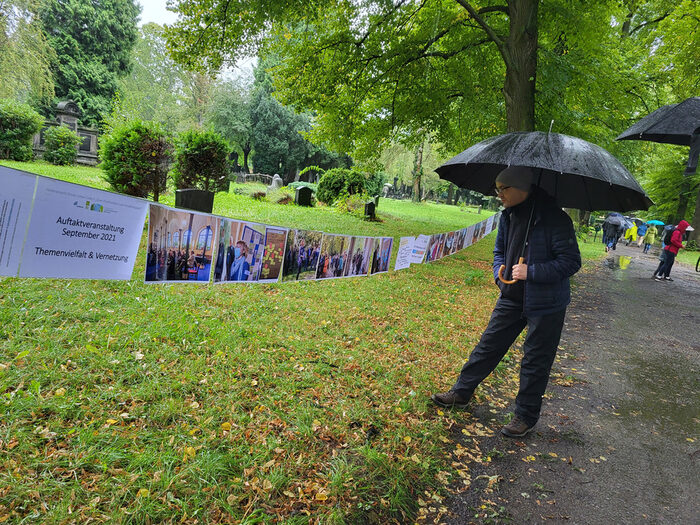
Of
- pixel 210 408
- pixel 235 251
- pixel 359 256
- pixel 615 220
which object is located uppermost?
pixel 615 220

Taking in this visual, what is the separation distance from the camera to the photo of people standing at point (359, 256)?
623 cm

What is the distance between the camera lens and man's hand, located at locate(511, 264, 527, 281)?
3.01m

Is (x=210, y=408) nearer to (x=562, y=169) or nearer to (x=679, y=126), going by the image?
(x=562, y=169)

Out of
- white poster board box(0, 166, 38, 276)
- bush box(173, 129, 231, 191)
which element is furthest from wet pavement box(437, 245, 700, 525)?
bush box(173, 129, 231, 191)

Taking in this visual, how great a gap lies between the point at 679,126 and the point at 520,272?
3.77m

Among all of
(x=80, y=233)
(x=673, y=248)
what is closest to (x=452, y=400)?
(x=80, y=233)

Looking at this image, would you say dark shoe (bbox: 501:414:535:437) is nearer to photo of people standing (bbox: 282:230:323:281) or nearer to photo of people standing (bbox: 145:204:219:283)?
photo of people standing (bbox: 282:230:323:281)

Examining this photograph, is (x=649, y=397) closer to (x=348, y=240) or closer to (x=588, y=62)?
(x=348, y=240)

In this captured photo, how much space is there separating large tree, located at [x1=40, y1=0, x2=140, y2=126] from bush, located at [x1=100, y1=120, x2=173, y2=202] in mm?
28530

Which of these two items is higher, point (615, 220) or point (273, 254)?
point (615, 220)

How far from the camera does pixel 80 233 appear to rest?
7.88 feet

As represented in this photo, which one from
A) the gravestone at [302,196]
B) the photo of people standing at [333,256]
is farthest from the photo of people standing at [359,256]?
the gravestone at [302,196]

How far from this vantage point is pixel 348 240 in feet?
19.5

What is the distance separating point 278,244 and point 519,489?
3.30 metres
